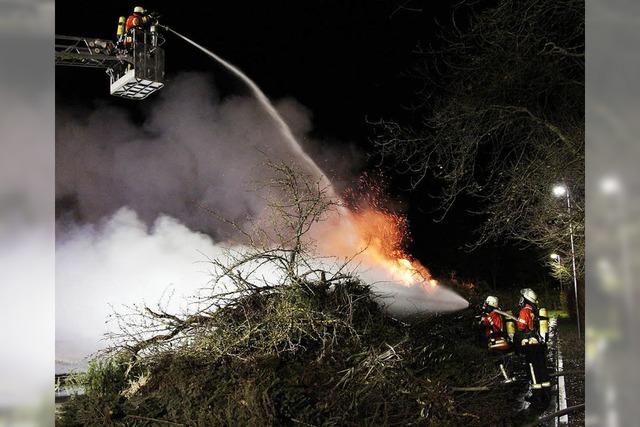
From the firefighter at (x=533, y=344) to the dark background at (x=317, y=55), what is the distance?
2.09 metres

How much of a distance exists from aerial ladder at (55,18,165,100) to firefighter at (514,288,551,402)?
12.5ft

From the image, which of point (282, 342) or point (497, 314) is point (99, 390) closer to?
point (282, 342)

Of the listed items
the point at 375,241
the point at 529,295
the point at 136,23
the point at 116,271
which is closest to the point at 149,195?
the point at 116,271

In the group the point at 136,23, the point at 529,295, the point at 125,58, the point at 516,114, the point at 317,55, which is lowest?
the point at 529,295

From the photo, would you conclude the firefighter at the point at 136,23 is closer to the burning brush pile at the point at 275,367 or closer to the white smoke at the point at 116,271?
the white smoke at the point at 116,271

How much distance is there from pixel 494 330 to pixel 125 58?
163 inches

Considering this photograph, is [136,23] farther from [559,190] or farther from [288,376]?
[559,190]

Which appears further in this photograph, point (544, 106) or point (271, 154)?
point (544, 106)

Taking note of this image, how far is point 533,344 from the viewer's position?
6.42m

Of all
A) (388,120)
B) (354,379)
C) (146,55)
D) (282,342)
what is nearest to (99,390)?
(282,342)

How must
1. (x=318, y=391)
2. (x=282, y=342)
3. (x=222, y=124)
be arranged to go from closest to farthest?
(x=318, y=391)
(x=282, y=342)
(x=222, y=124)

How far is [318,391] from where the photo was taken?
4.88 m

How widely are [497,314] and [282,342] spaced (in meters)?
2.52

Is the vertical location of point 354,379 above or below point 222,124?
below
